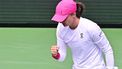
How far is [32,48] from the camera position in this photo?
5945mm

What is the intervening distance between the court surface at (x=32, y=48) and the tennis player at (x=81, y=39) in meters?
1.85

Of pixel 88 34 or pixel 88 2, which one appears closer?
pixel 88 34

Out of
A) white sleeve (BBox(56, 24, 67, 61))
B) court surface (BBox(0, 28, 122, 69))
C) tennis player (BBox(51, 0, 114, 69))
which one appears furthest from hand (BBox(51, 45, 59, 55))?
court surface (BBox(0, 28, 122, 69))

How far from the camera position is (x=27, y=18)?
22.0 feet

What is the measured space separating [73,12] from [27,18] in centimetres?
341

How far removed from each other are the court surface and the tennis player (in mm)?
1852

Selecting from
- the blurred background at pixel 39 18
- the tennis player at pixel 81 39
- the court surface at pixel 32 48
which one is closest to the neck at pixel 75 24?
the tennis player at pixel 81 39

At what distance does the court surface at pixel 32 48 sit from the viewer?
545cm

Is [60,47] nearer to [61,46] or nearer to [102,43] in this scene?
[61,46]

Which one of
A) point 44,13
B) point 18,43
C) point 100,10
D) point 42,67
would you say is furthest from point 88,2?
point 42,67

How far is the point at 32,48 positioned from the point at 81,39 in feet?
8.34

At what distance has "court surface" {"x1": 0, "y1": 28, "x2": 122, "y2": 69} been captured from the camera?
17.9 ft

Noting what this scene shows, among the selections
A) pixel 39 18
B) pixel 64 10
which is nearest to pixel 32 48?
→ pixel 39 18

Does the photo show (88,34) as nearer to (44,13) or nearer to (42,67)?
(42,67)
